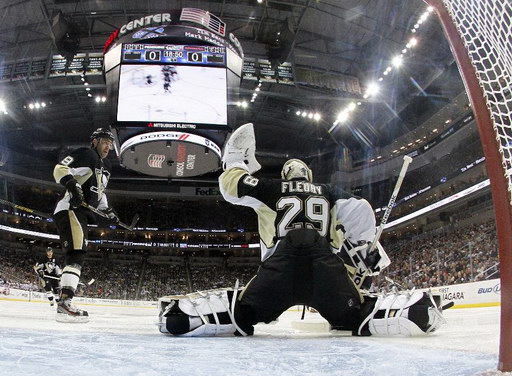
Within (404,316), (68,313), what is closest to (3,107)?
(68,313)

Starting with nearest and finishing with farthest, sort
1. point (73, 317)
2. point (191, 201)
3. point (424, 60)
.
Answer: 1. point (73, 317)
2. point (424, 60)
3. point (191, 201)

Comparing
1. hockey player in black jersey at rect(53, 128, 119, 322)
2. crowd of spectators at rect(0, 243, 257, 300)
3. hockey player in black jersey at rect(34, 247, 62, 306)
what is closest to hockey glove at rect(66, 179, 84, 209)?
hockey player in black jersey at rect(53, 128, 119, 322)

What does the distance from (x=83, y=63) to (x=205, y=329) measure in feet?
34.8

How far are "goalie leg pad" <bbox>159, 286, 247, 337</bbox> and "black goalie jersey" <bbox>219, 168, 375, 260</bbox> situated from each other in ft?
1.01

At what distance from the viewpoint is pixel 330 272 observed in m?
1.86

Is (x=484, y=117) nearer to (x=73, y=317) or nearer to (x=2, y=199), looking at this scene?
(x=73, y=317)

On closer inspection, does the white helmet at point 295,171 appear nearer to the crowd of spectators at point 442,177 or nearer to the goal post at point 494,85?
the goal post at point 494,85

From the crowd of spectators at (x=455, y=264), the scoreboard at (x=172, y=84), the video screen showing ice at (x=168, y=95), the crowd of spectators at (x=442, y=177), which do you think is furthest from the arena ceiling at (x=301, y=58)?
the video screen showing ice at (x=168, y=95)

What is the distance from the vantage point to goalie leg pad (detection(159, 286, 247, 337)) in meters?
1.88

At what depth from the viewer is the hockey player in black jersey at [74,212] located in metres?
2.79

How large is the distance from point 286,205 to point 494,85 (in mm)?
1155

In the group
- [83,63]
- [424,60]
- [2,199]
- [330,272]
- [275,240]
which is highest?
[424,60]

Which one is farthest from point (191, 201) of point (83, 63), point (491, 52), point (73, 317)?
point (491, 52)

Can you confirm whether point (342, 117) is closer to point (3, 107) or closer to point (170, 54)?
point (170, 54)
